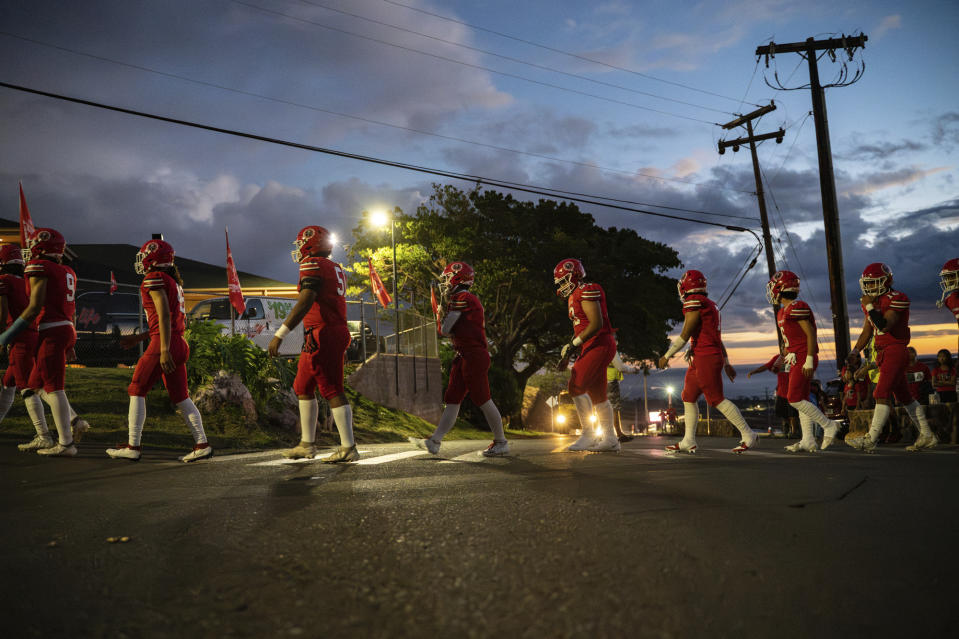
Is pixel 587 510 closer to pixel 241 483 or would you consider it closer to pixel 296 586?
pixel 296 586

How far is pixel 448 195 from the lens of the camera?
32875 mm

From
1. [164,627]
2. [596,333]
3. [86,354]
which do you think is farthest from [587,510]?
[86,354]

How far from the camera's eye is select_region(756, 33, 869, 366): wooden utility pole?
62.8 feet

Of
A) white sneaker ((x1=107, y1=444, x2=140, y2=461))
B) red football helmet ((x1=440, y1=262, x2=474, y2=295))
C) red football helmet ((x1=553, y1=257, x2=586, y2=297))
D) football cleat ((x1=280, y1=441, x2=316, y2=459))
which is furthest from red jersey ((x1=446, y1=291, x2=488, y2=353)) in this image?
white sneaker ((x1=107, y1=444, x2=140, y2=461))

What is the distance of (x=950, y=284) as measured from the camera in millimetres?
8617

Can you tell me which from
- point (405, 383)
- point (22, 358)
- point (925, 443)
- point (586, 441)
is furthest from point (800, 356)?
point (405, 383)

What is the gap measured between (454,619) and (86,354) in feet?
50.4

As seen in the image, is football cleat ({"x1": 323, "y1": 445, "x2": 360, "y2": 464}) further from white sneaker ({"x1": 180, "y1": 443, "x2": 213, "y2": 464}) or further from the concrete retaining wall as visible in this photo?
the concrete retaining wall

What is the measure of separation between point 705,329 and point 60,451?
7243mm

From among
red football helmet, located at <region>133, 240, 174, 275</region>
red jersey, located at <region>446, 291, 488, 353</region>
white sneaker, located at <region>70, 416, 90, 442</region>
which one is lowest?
white sneaker, located at <region>70, 416, 90, 442</region>

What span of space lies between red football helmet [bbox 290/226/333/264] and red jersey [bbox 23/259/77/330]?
110 inches

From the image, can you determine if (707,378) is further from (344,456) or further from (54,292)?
(54,292)

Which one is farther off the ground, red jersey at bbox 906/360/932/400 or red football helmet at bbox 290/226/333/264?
red football helmet at bbox 290/226/333/264

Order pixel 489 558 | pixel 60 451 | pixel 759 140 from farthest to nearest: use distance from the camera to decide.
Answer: pixel 759 140, pixel 60 451, pixel 489 558
